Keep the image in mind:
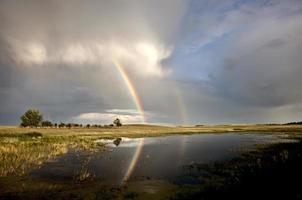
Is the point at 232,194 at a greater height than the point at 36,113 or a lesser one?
lesser

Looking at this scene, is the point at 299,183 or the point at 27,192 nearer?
the point at 299,183

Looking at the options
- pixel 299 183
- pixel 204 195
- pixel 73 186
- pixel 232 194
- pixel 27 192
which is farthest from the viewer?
pixel 73 186

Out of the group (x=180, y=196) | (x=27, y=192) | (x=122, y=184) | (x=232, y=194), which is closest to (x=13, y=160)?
(x=27, y=192)

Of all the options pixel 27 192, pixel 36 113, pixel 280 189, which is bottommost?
pixel 27 192

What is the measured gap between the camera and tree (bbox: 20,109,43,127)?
564ft

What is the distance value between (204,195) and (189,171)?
10031mm

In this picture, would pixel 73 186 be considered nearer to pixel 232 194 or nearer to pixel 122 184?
pixel 122 184

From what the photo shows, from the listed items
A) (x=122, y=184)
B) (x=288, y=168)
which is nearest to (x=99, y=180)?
(x=122, y=184)

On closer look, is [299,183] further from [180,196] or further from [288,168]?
[180,196]

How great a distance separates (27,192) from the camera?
17391 mm

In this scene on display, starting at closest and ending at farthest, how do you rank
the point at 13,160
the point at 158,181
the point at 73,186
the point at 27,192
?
1. the point at 27,192
2. the point at 73,186
3. the point at 158,181
4. the point at 13,160

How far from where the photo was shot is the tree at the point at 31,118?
172038mm

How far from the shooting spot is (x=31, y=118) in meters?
174

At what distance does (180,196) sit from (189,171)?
29.7 ft
